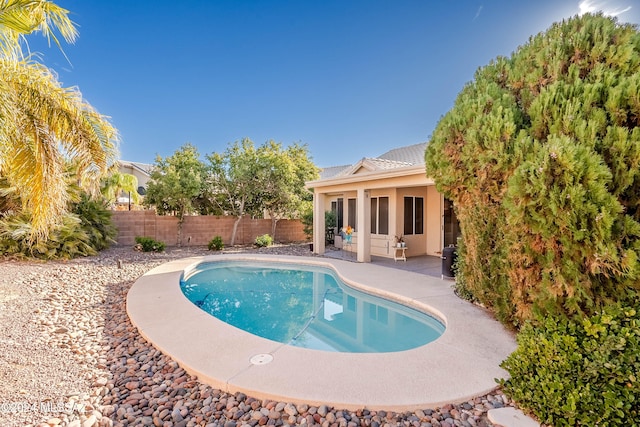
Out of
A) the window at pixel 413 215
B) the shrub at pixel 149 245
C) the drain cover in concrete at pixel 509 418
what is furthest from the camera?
the shrub at pixel 149 245

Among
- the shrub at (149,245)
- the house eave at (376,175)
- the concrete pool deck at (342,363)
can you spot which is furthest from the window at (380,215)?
the shrub at (149,245)

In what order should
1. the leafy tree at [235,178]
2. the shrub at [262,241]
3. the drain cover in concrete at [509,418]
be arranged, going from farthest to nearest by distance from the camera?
the shrub at [262,241]
the leafy tree at [235,178]
the drain cover in concrete at [509,418]

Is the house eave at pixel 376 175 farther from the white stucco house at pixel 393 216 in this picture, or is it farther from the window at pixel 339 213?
the window at pixel 339 213

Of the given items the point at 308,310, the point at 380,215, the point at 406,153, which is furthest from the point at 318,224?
the point at 406,153

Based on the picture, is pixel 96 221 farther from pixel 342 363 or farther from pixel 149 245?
pixel 342 363

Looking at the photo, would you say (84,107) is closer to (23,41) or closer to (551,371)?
(23,41)

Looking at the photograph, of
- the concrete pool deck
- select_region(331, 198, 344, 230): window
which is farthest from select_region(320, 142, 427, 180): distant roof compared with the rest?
the concrete pool deck

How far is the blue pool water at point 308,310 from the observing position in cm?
630

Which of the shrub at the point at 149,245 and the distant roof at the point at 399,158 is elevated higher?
the distant roof at the point at 399,158

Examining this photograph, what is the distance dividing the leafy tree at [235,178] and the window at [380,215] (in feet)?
22.5

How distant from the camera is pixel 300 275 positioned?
39.5ft

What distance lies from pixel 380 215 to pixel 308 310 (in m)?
7.27

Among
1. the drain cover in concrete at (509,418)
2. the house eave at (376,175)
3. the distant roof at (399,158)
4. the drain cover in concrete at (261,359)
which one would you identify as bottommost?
the drain cover in concrete at (509,418)

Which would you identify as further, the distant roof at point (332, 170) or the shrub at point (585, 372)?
the distant roof at point (332, 170)
